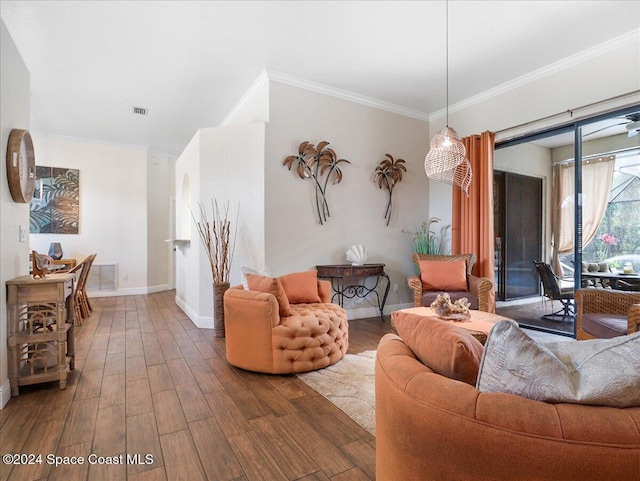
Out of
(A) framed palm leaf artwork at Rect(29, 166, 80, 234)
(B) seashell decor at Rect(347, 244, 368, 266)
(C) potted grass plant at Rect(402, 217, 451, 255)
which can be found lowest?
(B) seashell decor at Rect(347, 244, 368, 266)

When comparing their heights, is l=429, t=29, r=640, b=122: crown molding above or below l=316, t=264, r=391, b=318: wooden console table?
above

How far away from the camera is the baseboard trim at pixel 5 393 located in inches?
86.0

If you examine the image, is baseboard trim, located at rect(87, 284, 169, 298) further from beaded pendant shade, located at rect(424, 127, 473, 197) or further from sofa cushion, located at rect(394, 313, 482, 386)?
sofa cushion, located at rect(394, 313, 482, 386)

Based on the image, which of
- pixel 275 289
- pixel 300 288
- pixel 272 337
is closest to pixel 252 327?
pixel 272 337

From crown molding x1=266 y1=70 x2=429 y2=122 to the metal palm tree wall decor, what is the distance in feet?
2.44

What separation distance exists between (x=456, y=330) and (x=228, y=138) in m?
3.89

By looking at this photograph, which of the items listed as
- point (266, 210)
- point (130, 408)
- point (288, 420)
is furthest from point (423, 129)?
point (130, 408)

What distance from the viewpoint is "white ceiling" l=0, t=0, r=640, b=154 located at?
115 inches

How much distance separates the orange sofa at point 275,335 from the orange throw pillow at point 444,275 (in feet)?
5.60

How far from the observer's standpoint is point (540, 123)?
3.97m

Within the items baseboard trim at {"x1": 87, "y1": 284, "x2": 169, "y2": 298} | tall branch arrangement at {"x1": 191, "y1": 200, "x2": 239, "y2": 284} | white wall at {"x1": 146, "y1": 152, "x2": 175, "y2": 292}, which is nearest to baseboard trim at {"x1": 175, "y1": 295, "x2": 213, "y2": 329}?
tall branch arrangement at {"x1": 191, "y1": 200, "x2": 239, "y2": 284}

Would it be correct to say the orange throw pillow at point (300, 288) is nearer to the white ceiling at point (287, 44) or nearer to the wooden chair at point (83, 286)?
the white ceiling at point (287, 44)

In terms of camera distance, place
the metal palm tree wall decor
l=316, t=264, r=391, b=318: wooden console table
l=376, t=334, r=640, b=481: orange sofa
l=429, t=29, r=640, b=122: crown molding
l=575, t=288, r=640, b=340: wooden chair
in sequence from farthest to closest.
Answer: the metal palm tree wall decor, l=316, t=264, r=391, b=318: wooden console table, l=429, t=29, r=640, b=122: crown molding, l=575, t=288, r=640, b=340: wooden chair, l=376, t=334, r=640, b=481: orange sofa

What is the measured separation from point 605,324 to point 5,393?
168 inches
